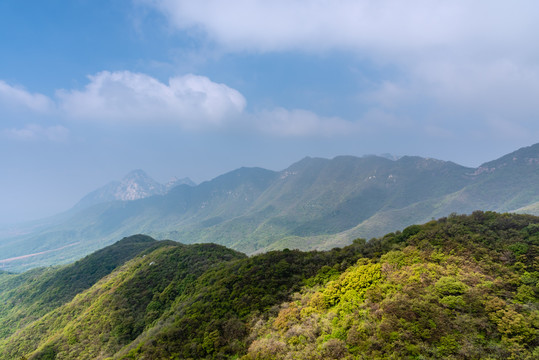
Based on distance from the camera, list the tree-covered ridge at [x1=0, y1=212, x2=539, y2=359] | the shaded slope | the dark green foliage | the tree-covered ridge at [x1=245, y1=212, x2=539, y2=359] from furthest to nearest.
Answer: the dark green foliage
the shaded slope
the tree-covered ridge at [x1=0, y1=212, x2=539, y2=359]
the tree-covered ridge at [x1=245, y1=212, x2=539, y2=359]

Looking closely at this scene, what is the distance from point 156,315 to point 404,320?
2365 inches

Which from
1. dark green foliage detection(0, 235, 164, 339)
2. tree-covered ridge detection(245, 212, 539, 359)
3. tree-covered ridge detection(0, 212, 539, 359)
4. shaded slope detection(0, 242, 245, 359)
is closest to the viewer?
tree-covered ridge detection(245, 212, 539, 359)

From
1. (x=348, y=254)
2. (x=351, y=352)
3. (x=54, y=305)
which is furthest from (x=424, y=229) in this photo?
(x=54, y=305)

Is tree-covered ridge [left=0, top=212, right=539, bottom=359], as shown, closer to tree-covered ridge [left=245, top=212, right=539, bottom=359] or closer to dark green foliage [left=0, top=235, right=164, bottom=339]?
tree-covered ridge [left=245, top=212, right=539, bottom=359]

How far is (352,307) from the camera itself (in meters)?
34.1

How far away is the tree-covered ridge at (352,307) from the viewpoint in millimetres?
26141

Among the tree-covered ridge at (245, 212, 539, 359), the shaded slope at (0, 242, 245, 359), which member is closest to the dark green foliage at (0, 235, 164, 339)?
the shaded slope at (0, 242, 245, 359)

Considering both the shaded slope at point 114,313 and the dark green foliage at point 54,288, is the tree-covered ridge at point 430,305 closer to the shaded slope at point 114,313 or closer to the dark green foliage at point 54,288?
the shaded slope at point 114,313

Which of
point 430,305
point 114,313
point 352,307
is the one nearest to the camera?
point 430,305

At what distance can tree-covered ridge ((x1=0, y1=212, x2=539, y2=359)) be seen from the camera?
2614cm

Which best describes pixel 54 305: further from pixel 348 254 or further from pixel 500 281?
pixel 500 281

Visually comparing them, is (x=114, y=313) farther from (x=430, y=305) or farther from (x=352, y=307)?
(x=430, y=305)

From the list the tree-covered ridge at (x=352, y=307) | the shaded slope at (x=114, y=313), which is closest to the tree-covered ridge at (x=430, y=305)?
the tree-covered ridge at (x=352, y=307)

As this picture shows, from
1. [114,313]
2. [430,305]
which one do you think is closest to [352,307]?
[430,305]
